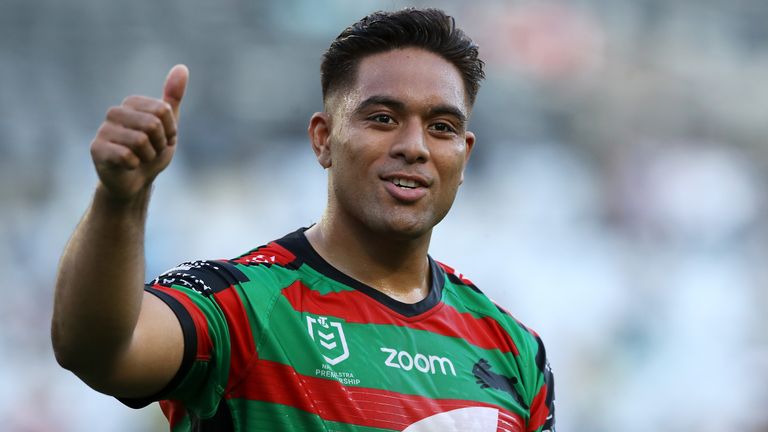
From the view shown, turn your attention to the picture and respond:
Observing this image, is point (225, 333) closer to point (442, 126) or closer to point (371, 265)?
point (371, 265)

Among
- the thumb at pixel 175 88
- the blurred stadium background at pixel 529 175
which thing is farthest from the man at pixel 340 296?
the blurred stadium background at pixel 529 175

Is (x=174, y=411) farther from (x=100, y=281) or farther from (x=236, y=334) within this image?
(x=100, y=281)

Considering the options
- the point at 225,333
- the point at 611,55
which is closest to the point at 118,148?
the point at 225,333

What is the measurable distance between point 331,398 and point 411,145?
32.2 inches

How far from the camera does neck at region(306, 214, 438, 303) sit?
3324 mm

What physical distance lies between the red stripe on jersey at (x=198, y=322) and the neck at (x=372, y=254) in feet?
2.37

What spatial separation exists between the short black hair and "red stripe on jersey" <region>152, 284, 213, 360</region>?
1100 millimetres

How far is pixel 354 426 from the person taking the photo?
9.34 ft

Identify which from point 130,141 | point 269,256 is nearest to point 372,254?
point 269,256

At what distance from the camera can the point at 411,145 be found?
3.21 meters

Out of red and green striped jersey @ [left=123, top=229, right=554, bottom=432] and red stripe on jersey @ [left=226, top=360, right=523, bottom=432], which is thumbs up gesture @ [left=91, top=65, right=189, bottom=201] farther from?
red stripe on jersey @ [left=226, top=360, right=523, bottom=432]

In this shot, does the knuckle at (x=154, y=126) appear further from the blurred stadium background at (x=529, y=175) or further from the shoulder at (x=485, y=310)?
the blurred stadium background at (x=529, y=175)

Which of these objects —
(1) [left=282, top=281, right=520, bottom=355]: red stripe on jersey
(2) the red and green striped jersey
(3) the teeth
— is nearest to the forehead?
(3) the teeth

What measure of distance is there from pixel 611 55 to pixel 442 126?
27.7 feet
